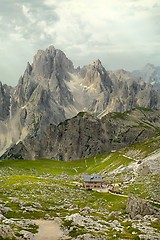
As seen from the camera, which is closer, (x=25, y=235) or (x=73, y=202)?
(x=25, y=235)

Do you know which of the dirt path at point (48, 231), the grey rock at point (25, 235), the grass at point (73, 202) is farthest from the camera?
the grass at point (73, 202)

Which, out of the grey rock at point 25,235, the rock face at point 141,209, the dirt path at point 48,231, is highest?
the grey rock at point 25,235

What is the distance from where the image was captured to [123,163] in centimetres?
18512

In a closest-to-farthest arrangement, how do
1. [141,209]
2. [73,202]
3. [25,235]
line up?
1. [25,235]
2. [141,209]
3. [73,202]

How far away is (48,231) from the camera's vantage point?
51438mm

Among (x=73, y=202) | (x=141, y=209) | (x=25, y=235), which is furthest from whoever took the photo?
(x=73, y=202)

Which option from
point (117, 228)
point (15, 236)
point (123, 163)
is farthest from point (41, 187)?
point (123, 163)

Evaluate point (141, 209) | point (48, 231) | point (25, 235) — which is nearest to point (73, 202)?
point (141, 209)

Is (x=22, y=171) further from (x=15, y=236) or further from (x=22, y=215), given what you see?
(x=15, y=236)

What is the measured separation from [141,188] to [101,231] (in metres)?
64.0

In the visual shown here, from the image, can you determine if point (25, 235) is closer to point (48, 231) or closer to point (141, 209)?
point (48, 231)

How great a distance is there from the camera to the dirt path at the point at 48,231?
159ft

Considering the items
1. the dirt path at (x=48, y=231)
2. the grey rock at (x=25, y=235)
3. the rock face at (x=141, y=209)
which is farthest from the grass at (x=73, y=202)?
the grey rock at (x=25, y=235)

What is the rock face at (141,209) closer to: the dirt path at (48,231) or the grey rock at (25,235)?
the dirt path at (48,231)
